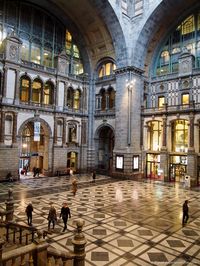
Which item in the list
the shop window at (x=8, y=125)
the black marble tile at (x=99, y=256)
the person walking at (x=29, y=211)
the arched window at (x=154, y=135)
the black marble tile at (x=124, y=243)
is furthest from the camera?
the arched window at (x=154, y=135)

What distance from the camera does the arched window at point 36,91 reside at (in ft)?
91.9

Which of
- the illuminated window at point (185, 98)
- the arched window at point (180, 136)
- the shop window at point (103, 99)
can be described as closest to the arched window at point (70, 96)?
the shop window at point (103, 99)

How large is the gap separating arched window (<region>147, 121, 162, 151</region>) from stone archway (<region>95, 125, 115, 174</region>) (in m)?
5.67

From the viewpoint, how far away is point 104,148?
34031 millimetres

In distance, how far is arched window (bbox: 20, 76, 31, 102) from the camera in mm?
26641

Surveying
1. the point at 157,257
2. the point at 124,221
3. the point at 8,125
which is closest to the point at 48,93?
the point at 8,125

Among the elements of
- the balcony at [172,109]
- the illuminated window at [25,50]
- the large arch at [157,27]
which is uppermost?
the large arch at [157,27]

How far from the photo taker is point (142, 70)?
1139 inches

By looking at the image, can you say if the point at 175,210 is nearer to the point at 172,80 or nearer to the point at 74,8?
the point at 172,80

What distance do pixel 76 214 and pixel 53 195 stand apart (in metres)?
5.11

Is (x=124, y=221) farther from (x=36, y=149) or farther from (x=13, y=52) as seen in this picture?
(x=13, y=52)

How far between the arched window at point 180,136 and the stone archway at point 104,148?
8934mm

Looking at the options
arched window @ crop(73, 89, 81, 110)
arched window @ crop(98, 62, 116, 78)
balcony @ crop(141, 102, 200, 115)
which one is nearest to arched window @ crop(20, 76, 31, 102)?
arched window @ crop(73, 89, 81, 110)

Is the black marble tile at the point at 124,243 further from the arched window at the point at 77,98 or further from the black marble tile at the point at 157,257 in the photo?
the arched window at the point at 77,98
